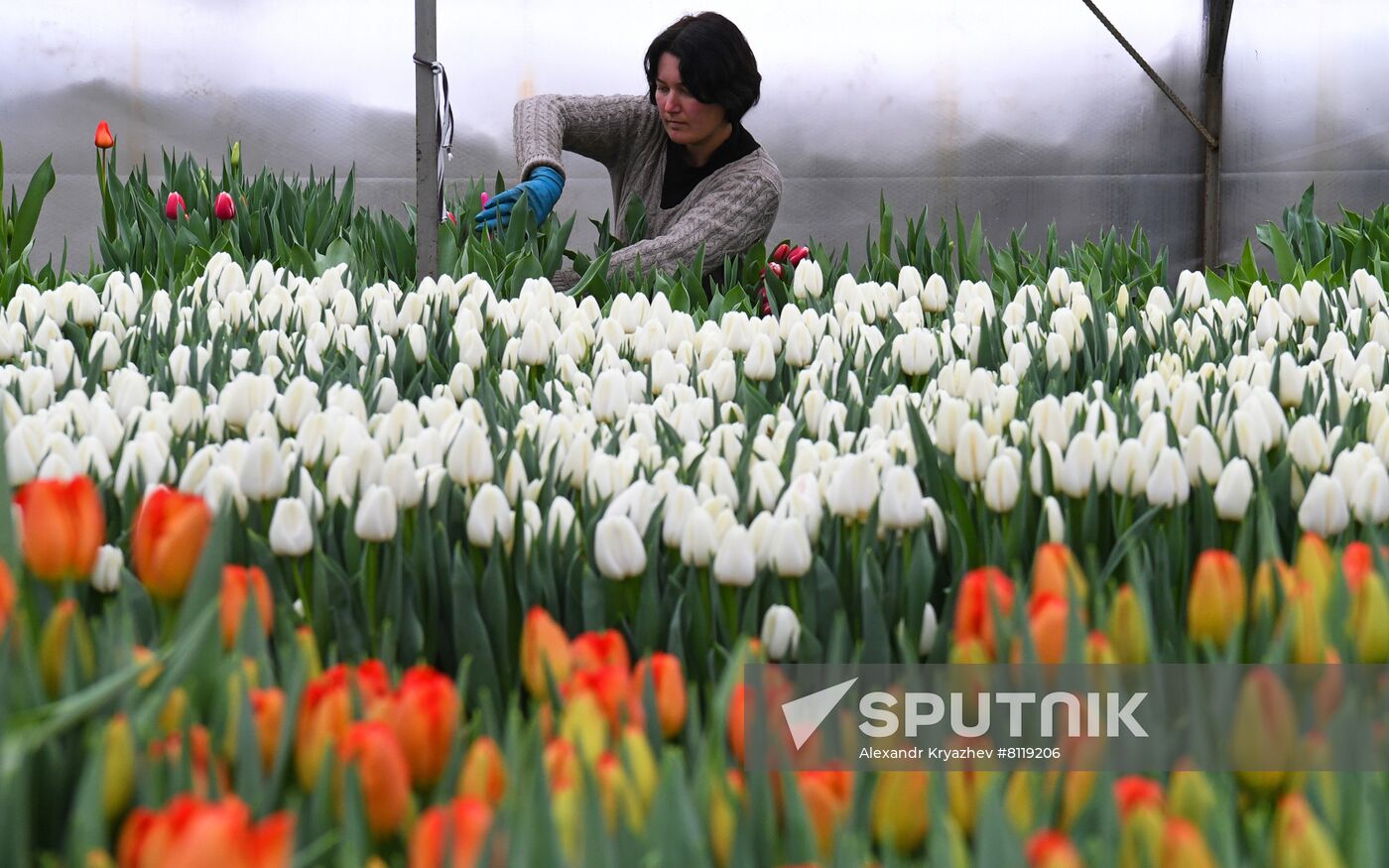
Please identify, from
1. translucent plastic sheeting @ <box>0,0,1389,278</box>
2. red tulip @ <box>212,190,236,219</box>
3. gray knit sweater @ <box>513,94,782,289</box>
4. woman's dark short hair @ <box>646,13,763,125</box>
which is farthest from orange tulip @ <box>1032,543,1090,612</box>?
translucent plastic sheeting @ <box>0,0,1389,278</box>

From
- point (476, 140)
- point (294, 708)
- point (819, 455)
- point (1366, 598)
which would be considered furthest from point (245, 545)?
point (476, 140)

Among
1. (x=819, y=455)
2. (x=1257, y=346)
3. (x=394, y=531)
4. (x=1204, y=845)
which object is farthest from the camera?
(x=1257, y=346)

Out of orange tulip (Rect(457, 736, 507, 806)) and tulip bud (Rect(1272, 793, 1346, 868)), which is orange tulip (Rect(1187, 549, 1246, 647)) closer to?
tulip bud (Rect(1272, 793, 1346, 868))

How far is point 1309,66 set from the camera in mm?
5805

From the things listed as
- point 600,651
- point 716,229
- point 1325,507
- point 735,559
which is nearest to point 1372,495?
Answer: point 1325,507

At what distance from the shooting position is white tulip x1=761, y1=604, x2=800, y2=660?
67cm

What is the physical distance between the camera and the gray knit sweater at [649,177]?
2.37 meters

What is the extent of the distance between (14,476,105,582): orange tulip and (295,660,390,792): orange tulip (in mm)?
168

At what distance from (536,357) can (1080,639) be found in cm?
79

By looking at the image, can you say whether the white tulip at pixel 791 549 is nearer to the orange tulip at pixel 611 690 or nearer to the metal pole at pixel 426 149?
the orange tulip at pixel 611 690

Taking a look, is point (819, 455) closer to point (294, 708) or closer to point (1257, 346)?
point (294, 708)

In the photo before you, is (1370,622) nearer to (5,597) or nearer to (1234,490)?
(1234,490)

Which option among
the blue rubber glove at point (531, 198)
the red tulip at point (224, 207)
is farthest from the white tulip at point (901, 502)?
the red tulip at point (224, 207)

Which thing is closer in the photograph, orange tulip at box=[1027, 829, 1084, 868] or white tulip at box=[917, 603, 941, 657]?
orange tulip at box=[1027, 829, 1084, 868]
